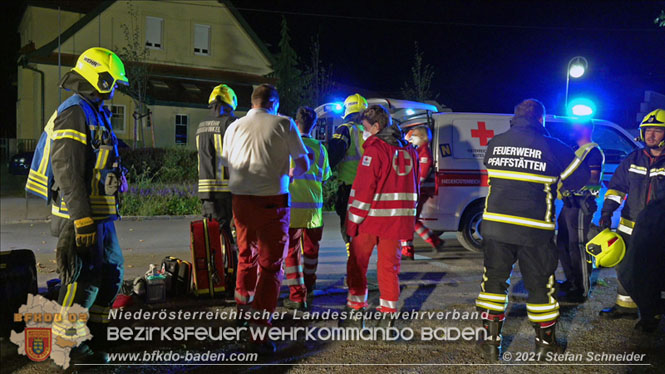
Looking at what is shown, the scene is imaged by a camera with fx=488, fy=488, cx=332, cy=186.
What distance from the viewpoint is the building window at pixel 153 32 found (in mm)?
24578

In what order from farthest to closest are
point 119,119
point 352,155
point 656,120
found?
point 119,119 < point 352,155 < point 656,120

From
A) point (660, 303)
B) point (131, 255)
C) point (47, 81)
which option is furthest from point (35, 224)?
point (47, 81)

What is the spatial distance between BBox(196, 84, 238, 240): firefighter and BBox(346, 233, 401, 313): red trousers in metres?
1.58

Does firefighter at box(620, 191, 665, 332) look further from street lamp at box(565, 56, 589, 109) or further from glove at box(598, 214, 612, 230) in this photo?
street lamp at box(565, 56, 589, 109)

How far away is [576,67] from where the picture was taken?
9.45m

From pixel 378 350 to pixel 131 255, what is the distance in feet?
15.9

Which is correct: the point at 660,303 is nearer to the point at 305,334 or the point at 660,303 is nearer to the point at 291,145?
the point at 305,334

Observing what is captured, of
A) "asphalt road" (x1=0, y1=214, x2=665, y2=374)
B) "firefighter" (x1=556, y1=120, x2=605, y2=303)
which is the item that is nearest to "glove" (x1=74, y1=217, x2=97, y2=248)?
"asphalt road" (x1=0, y1=214, x2=665, y2=374)

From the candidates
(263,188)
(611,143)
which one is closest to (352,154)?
(263,188)

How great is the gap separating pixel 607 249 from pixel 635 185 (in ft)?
2.75

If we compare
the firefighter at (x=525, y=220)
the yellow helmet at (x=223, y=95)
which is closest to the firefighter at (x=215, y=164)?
the yellow helmet at (x=223, y=95)

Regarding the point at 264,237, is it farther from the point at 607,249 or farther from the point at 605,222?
the point at 605,222

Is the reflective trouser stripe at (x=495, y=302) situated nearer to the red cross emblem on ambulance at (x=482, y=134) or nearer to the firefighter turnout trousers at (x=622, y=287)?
the firefighter turnout trousers at (x=622, y=287)

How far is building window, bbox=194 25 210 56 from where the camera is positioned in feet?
84.5
